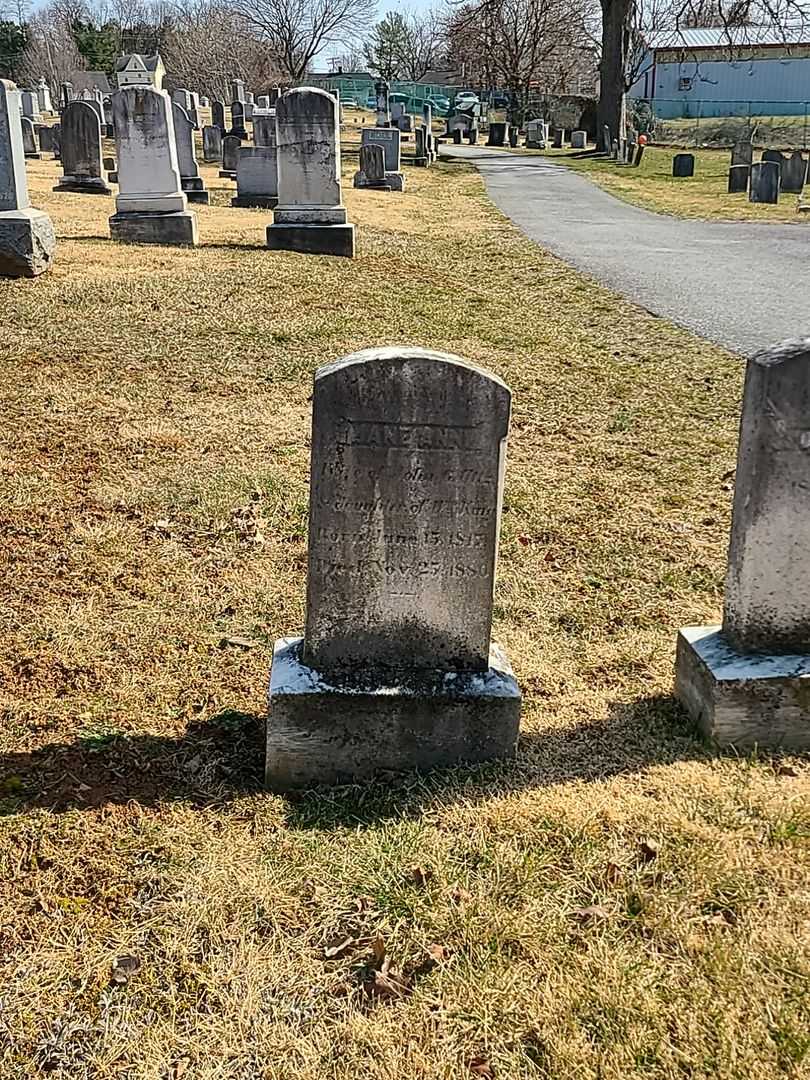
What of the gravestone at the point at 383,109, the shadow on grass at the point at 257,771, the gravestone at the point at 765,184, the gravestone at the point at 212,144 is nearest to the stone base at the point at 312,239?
the shadow on grass at the point at 257,771

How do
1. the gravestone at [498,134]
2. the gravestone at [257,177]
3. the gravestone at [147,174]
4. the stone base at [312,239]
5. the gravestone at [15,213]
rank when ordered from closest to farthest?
the gravestone at [15,213], the gravestone at [147,174], the stone base at [312,239], the gravestone at [257,177], the gravestone at [498,134]

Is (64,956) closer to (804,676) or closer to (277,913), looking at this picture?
(277,913)

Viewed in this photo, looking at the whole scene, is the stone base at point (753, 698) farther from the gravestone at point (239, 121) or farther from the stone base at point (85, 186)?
the gravestone at point (239, 121)

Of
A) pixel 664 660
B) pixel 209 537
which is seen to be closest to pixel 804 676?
pixel 664 660

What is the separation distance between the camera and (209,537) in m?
5.74

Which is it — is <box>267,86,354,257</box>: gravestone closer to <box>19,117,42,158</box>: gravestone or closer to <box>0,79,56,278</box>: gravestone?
<box>0,79,56,278</box>: gravestone

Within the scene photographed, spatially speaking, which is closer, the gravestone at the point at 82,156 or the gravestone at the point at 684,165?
the gravestone at the point at 82,156

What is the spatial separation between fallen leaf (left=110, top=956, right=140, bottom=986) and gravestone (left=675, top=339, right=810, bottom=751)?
2149mm

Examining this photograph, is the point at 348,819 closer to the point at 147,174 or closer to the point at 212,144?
the point at 147,174

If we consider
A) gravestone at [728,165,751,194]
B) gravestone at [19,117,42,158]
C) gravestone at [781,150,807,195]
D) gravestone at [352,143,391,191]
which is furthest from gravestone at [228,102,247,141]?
gravestone at [781,150,807,195]

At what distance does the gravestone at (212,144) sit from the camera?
29.9 m

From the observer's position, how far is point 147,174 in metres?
13.8

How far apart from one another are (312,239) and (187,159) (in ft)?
23.4

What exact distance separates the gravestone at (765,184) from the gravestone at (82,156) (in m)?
15.8
